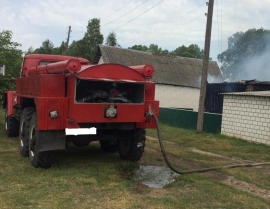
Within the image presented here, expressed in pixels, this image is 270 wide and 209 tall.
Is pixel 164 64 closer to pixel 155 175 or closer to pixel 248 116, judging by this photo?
pixel 248 116

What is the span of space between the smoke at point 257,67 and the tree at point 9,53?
843 inches

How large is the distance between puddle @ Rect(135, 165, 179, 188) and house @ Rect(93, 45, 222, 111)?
1963 cm

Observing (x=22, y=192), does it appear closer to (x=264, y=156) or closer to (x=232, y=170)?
(x=232, y=170)

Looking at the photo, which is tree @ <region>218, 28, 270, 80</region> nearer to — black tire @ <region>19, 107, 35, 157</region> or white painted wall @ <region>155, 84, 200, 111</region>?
white painted wall @ <region>155, 84, 200, 111</region>

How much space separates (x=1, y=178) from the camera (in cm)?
625

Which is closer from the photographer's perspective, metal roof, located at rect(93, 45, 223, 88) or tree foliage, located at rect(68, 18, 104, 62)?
metal roof, located at rect(93, 45, 223, 88)

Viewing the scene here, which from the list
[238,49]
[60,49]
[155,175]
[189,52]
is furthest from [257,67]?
[189,52]

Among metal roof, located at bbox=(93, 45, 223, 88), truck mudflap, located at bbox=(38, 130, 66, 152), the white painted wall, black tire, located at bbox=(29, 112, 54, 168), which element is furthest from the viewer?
metal roof, located at bbox=(93, 45, 223, 88)

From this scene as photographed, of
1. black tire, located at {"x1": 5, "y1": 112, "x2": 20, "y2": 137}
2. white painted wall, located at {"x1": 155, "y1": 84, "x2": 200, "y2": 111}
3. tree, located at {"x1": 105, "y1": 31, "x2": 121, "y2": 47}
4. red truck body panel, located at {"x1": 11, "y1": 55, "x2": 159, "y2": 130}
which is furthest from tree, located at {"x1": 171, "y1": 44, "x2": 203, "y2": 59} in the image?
red truck body panel, located at {"x1": 11, "y1": 55, "x2": 159, "y2": 130}

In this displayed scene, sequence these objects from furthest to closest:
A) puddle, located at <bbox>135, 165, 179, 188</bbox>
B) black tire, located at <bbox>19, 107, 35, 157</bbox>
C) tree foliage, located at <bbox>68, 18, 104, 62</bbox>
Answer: tree foliage, located at <bbox>68, 18, 104, 62</bbox>, black tire, located at <bbox>19, 107, 35, 157</bbox>, puddle, located at <bbox>135, 165, 179, 188</bbox>

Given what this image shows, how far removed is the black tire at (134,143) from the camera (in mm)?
7505

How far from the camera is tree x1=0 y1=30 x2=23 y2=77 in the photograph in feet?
44.8

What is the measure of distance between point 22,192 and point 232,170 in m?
4.42

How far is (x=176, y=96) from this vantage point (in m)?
27.7
